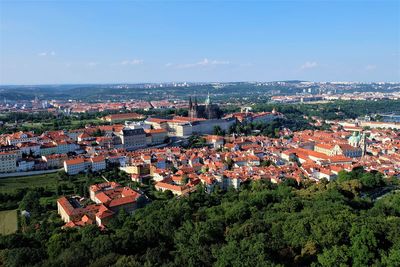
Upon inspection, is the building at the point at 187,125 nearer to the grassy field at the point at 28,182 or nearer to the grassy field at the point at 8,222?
the grassy field at the point at 28,182

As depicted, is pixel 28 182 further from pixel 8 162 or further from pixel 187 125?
pixel 187 125

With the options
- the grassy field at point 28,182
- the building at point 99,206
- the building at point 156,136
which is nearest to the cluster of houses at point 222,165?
the building at point 99,206

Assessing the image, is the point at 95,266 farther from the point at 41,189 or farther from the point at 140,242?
the point at 41,189

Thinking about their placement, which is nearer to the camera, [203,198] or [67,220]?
[67,220]

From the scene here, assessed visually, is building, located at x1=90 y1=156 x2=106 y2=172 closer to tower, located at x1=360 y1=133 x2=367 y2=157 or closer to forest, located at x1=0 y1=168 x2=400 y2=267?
forest, located at x1=0 y1=168 x2=400 y2=267

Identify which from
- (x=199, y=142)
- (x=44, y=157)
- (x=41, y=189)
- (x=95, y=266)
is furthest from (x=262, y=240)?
(x=199, y=142)

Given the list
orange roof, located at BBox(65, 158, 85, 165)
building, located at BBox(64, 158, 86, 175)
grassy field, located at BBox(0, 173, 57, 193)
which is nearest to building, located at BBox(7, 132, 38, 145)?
grassy field, located at BBox(0, 173, 57, 193)

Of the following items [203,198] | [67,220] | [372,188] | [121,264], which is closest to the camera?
[121,264]
